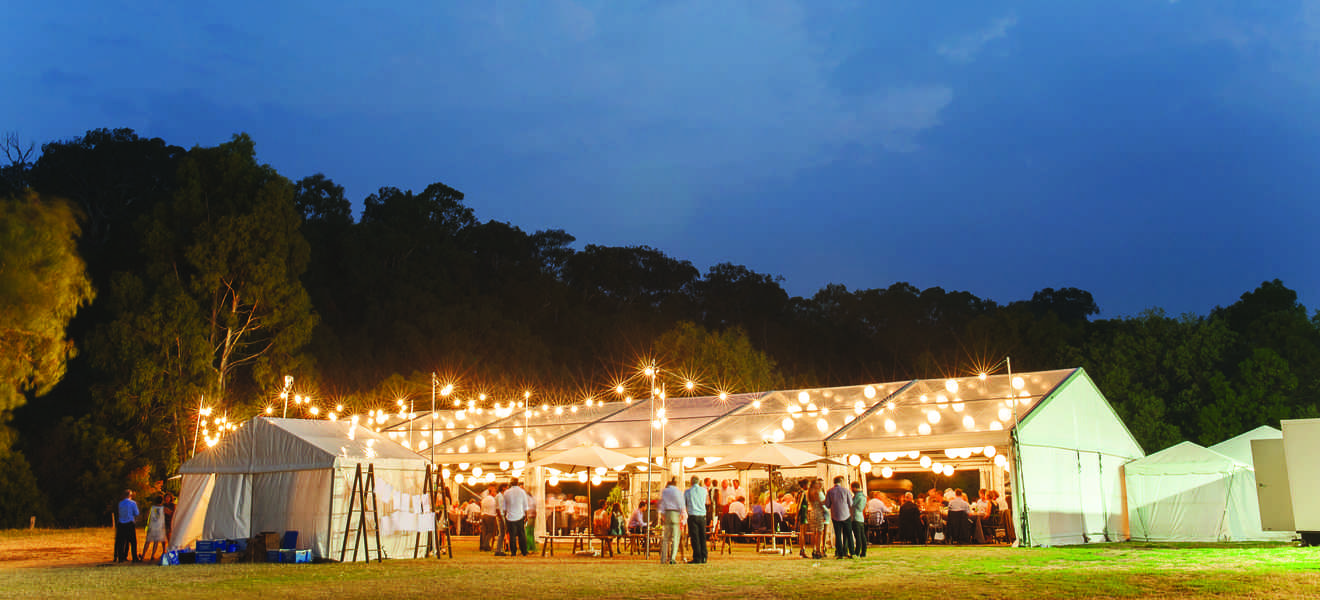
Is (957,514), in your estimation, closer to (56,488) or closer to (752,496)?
(752,496)

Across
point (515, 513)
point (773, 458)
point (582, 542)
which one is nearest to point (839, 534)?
point (773, 458)

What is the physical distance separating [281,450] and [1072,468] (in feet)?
40.9

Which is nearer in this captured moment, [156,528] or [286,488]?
[286,488]

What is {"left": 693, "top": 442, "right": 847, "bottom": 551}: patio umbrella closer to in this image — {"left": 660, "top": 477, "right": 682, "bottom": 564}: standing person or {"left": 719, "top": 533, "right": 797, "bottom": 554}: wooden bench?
{"left": 719, "top": 533, "right": 797, "bottom": 554}: wooden bench

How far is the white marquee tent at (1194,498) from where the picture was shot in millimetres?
17484

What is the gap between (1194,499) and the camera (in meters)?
17.8

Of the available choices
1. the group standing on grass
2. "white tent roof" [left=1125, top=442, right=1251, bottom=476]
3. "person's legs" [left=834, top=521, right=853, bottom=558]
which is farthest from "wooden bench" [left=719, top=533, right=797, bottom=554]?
the group standing on grass

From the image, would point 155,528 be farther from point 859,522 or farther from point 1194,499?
point 1194,499

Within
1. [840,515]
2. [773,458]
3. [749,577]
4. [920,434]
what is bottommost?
[749,577]

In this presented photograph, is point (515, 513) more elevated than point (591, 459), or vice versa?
point (591, 459)

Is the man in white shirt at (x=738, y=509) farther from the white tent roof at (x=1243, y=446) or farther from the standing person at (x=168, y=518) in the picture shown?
the white tent roof at (x=1243, y=446)

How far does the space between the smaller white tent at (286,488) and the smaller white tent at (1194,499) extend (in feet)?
41.6

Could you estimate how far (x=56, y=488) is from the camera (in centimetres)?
2767

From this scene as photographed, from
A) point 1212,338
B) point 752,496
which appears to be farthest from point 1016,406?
point 1212,338
